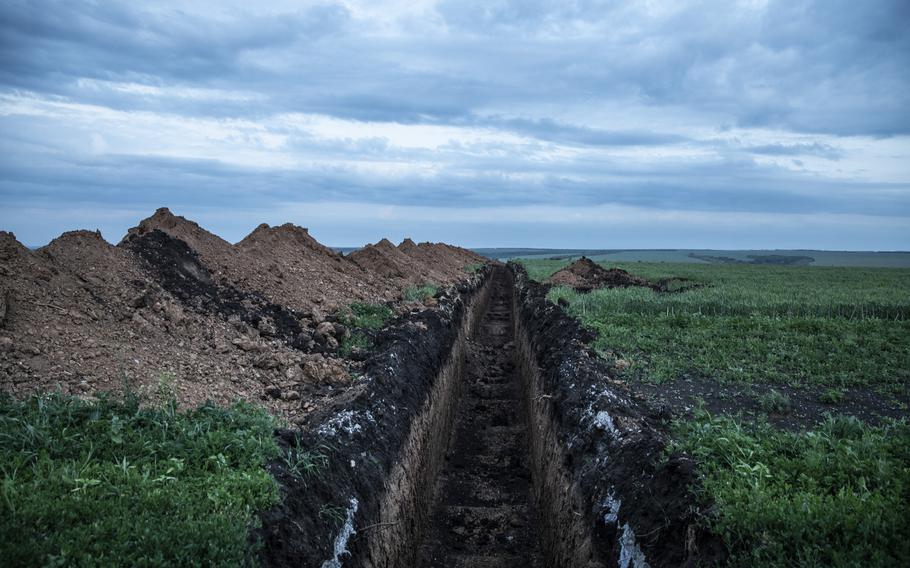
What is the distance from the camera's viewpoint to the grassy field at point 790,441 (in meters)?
3.04

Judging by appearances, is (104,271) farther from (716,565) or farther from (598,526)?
(716,565)

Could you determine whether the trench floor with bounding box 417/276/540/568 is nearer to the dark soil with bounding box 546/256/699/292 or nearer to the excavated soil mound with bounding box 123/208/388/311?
the excavated soil mound with bounding box 123/208/388/311

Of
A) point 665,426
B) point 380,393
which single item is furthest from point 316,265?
point 665,426

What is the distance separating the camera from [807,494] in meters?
3.38

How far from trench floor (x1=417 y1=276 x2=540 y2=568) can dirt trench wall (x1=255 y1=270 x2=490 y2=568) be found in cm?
29

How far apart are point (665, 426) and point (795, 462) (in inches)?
58.0

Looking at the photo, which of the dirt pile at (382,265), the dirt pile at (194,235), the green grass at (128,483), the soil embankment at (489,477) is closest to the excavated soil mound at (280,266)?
the dirt pile at (194,235)

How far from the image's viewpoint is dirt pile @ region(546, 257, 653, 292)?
2283 centimetres

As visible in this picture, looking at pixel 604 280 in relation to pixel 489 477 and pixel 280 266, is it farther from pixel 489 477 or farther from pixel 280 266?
pixel 489 477

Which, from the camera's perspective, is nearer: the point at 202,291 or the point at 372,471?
the point at 372,471

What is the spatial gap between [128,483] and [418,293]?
40.4 ft

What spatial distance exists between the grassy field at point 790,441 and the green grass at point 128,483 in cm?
296

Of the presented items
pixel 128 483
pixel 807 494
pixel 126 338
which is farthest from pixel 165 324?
pixel 807 494

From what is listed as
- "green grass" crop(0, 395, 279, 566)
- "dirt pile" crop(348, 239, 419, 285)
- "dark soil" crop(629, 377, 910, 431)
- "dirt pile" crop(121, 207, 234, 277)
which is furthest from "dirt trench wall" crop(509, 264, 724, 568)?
"dirt pile" crop(348, 239, 419, 285)
